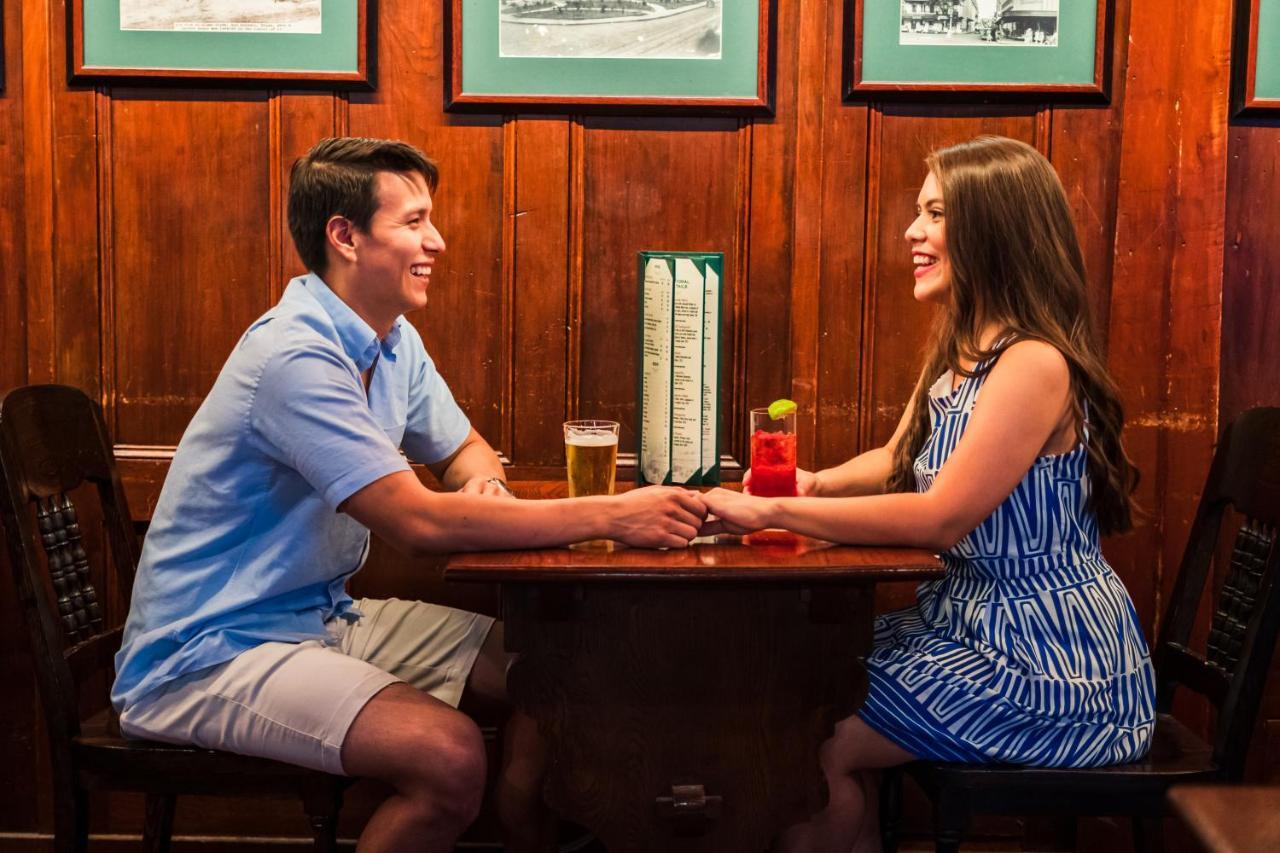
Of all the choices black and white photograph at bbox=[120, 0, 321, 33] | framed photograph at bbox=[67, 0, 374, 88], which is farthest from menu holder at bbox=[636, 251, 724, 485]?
black and white photograph at bbox=[120, 0, 321, 33]

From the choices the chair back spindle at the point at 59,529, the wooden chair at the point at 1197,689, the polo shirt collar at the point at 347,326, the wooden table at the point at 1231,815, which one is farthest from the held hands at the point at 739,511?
the chair back spindle at the point at 59,529

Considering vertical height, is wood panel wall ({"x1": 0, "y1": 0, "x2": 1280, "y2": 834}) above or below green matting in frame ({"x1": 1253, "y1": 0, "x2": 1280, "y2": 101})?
below

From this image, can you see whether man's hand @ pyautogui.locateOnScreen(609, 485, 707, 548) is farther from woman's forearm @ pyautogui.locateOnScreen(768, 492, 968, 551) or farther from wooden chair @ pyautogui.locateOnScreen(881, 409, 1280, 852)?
wooden chair @ pyautogui.locateOnScreen(881, 409, 1280, 852)

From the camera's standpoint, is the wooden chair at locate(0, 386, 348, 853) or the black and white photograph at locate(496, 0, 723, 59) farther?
the black and white photograph at locate(496, 0, 723, 59)

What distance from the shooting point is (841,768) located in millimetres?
2109

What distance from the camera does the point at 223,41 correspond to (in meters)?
2.66

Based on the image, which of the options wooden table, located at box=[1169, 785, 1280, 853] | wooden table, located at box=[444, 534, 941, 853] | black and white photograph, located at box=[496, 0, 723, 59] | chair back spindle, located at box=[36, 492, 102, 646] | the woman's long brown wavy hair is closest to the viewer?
wooden table, located at box=[1169, 785, 1280, 853]

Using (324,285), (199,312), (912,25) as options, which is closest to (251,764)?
(324,285)

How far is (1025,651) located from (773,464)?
1.65ft

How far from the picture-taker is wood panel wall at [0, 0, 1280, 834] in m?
2.67

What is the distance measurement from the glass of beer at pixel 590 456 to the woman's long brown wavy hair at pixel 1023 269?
598 mm

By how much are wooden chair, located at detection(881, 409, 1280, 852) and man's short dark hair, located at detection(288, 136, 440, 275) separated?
1.31 metres

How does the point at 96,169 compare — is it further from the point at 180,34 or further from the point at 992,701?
the point at 992,701

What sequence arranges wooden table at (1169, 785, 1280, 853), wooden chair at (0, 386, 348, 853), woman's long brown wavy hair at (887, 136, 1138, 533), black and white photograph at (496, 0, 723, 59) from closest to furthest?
wooden table at (1169, 785, 1280, 853), wooden chair at (0, 386, 348, 853), woman's long brown wavy hair at (887, 136, 1138, 533), black and white photograph at (496, 0, 723, 59)
